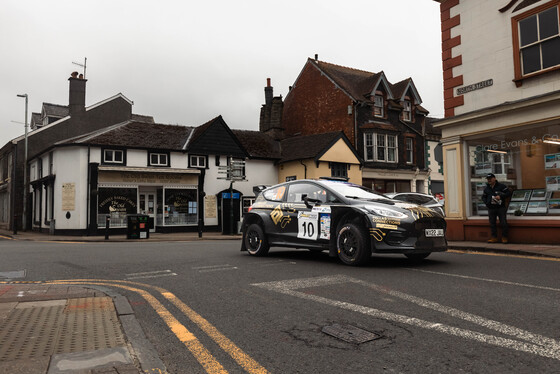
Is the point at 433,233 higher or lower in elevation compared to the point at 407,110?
lower

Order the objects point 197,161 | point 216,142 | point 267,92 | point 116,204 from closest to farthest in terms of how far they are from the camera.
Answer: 1. point 116,204
2. point 197,161
3. point 216,142
4. point 267,92

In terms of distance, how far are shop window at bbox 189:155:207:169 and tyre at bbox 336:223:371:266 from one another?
19571 millimetres

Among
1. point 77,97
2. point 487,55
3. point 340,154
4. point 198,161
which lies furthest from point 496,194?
point 77,97

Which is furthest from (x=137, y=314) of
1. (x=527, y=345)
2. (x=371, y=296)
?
(x=527, y=345)

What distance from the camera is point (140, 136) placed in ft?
82.7

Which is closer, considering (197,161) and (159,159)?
(159,159)

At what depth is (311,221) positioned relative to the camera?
8.17 metres

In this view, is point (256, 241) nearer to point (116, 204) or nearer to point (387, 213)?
point (387, 213)

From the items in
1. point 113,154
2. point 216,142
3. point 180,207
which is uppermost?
point 216,142

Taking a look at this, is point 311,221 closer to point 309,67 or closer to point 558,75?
point 558,75

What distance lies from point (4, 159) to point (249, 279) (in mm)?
37096

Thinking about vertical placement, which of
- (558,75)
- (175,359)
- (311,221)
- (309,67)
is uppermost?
(309,67)

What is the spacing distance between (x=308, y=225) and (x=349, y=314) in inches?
161

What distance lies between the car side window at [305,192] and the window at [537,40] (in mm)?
6475
